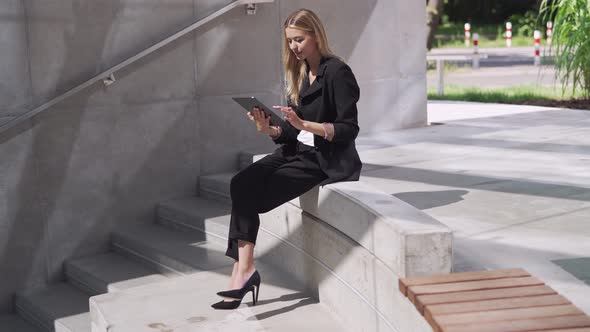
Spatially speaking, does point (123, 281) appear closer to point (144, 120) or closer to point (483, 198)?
point (144, 120)

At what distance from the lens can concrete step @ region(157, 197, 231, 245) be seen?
560 centimetres

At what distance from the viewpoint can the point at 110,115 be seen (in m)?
6.05

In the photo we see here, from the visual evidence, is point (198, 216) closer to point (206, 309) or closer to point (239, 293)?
point (206, 309)

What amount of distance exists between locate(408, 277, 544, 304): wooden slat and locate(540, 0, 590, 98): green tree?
6.69m

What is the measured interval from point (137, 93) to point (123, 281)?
4.85 feet

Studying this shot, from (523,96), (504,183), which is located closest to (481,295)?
(504,183)

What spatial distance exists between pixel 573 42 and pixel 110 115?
18.2ft

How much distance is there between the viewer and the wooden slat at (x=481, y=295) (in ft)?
9.71

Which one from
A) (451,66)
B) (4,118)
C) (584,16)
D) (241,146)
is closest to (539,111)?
(584,16)

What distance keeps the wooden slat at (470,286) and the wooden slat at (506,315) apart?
0.72ft

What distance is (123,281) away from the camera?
5422mm

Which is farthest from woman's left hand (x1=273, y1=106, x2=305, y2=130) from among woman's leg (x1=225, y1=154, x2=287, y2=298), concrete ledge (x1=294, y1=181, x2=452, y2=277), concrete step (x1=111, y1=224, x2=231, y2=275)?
concrete step (x1=111, y1=224, x2=231, y2=275)

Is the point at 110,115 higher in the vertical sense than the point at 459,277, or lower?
higher

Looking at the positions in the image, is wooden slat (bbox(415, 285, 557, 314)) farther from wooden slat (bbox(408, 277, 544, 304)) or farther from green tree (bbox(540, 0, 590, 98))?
green tree (bbox(540, 0, 590, 98))
